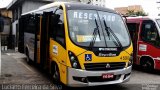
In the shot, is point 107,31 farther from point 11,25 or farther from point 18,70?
point 11,25

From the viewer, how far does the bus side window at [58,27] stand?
8498mm

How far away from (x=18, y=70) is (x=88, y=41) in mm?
5002

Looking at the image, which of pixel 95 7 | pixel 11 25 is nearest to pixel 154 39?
pixel 95 7

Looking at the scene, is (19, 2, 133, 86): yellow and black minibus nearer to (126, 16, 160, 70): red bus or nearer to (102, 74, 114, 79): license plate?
(102, 74, 114, 79): license plate

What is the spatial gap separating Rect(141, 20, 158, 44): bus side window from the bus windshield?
316 cm

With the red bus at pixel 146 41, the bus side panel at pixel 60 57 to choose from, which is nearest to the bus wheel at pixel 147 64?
the red bus at pixel 146 41

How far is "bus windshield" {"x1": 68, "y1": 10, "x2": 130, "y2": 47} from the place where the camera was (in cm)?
822

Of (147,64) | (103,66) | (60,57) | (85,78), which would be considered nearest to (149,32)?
(147,64)

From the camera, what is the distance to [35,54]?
11664 millimetres

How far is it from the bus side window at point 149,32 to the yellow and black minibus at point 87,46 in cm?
309

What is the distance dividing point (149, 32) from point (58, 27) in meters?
4.82

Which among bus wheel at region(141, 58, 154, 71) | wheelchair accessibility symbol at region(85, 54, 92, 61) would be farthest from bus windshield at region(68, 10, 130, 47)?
bus wheel at region(141, 58, 154, 71)

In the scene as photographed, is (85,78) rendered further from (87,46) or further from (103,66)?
(87,46)

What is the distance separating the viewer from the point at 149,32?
12.2 m
